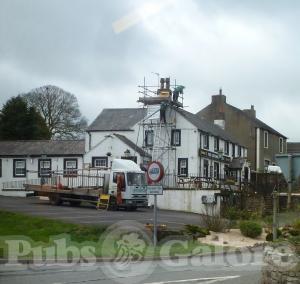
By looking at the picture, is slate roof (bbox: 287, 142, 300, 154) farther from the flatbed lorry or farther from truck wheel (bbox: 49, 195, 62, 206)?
truck wheel (bbox: 49, 195, 62, 206)

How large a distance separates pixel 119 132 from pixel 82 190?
46.4ft

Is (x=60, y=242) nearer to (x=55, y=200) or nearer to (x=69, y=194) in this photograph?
(x=69, y=194)

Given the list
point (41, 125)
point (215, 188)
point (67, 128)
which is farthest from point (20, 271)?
point (67, 128)

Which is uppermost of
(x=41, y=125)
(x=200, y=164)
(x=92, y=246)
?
(x=41, y=125)

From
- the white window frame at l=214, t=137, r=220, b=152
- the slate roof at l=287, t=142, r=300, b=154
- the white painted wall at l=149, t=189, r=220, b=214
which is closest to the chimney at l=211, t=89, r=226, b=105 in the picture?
the white window frame at l=214, t=137, r=220, b=152

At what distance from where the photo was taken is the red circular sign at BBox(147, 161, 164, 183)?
20577mm

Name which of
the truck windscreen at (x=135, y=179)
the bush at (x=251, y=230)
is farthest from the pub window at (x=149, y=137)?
the bush at (x=251, y=230)

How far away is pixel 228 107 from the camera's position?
2709 inches

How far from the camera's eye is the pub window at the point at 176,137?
51.0 meters

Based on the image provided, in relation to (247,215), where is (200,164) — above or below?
above

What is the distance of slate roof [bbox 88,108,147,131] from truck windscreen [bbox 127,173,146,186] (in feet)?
41.5

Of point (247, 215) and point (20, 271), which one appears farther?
point (247, 215)

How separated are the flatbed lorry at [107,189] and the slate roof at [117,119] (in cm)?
1211

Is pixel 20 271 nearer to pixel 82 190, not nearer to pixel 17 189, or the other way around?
pixel 82 190
